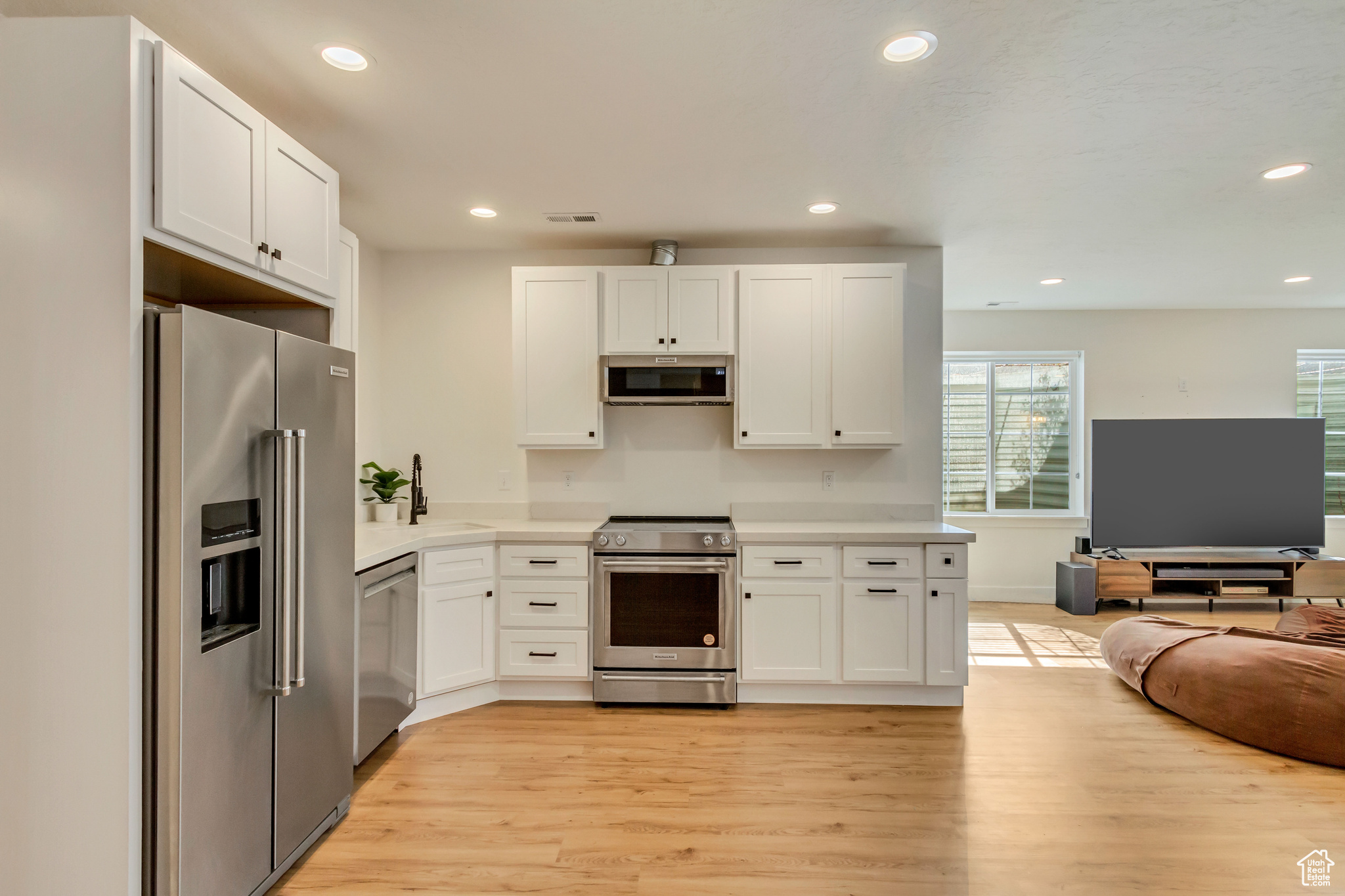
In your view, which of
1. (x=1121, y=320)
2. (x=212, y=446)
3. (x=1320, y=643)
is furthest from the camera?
(x=1121, y=320)

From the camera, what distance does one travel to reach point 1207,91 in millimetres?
2203

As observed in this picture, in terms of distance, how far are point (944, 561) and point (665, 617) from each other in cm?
145

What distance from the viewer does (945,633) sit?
11.3ft

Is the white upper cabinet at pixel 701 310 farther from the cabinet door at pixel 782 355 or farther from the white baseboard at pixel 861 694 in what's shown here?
the white baseboard at pixel 861 694

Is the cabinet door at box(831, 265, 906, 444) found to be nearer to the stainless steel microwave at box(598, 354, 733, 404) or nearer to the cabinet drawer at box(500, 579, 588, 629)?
the stainless steel microwave at box(598, 354, 733, 404)

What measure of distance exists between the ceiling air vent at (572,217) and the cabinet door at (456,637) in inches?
75.1

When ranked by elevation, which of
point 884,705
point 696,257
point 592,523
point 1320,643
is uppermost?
point 696,257

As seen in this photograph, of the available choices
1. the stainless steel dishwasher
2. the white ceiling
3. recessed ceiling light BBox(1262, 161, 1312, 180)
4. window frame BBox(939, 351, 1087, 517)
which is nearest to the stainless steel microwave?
the white ceiling

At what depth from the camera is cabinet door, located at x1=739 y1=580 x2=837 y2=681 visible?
11.3 ft

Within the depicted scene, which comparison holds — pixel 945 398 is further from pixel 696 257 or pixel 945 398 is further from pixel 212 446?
pixel 212 446

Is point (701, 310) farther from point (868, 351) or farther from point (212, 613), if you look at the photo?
point (212, 613)

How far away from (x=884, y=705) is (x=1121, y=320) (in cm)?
447

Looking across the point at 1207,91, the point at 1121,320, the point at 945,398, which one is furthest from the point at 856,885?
the point at 1121,320

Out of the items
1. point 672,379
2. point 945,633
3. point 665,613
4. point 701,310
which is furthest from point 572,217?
point 945,633
